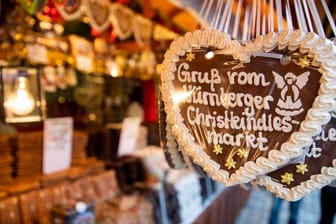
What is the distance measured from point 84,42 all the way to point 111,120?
118cm

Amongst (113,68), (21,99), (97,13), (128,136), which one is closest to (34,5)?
(21,99)

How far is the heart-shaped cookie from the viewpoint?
0.64 meters

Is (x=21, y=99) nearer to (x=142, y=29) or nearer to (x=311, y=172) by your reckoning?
(x=311, y=172)

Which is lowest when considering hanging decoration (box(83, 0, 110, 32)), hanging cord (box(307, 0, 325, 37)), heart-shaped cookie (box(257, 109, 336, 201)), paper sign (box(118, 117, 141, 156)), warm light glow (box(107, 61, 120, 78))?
paper sign (box(118, 117, 141, 156))

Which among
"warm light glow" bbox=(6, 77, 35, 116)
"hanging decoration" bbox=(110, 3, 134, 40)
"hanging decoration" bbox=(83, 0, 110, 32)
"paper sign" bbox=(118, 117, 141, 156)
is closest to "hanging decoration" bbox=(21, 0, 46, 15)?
"warm light glow" bbox=(6, 77, 35, 116)

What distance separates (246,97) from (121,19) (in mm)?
A: 2386

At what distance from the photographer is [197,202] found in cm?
279

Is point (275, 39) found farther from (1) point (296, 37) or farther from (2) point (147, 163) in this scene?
(2) point (147, 163)

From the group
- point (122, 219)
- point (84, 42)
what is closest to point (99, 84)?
point (84, 42)

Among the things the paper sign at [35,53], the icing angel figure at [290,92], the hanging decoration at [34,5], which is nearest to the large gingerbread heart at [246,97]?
the icing angel figure at [290,92]

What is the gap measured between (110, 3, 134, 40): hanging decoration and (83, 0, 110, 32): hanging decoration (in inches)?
8.4

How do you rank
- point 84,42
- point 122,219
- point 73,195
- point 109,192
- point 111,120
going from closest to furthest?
point 122,219, point 73,195, point 109,192, point 84,42, point 111,120

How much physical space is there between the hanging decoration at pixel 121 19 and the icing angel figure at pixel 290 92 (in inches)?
88.7

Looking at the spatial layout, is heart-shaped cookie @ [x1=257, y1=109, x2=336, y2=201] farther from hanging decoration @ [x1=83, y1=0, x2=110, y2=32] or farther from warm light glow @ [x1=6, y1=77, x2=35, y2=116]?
hanging decoration @ [x1=83, y1=0, x2=110, y2=32]
